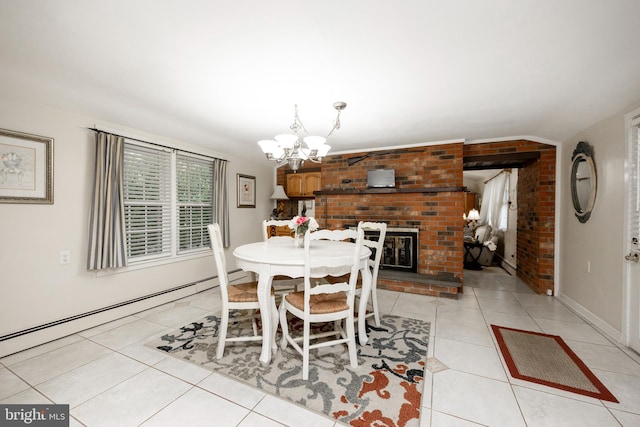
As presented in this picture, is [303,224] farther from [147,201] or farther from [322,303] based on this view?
[147,201]

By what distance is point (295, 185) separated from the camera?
203 inches

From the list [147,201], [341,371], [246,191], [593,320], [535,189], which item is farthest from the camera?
[246,191]

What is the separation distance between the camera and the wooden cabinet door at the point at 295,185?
5.12m

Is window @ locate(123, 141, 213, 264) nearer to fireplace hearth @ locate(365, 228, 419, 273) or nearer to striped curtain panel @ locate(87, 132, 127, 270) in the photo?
striped curtain panel @ locate(87, 132, 127, 270)

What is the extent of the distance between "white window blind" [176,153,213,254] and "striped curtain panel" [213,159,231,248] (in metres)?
0.10

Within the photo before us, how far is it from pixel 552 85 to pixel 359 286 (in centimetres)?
227

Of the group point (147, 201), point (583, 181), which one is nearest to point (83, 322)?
point (147, 201)

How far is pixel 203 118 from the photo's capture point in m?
2.76

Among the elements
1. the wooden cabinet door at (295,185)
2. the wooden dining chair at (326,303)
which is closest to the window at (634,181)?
the wooden dining chair at (326,303)

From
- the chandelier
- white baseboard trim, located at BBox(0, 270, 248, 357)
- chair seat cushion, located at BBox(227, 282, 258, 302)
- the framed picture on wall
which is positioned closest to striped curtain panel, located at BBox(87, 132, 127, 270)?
the framed picture on wall

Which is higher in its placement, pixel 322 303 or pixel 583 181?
pixel 583 181

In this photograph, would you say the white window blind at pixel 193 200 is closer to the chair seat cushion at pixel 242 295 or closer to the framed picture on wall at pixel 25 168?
the framed picture on wall at pixel 25 168

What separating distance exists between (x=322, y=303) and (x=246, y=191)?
10.4 feet

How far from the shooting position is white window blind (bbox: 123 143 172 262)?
9.55 ft
